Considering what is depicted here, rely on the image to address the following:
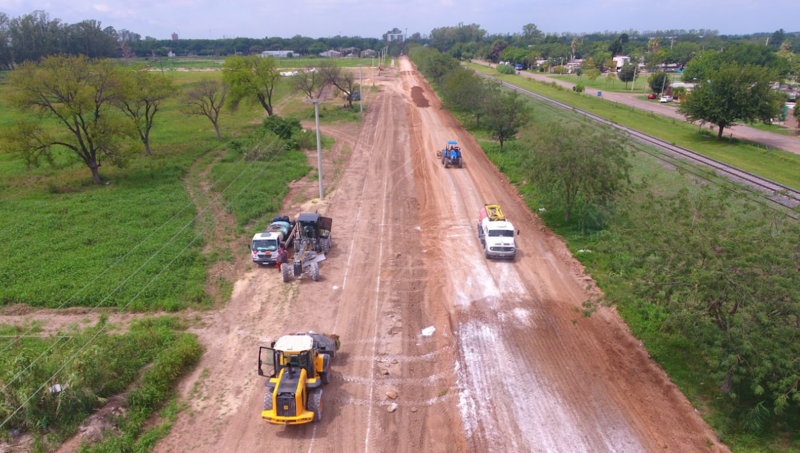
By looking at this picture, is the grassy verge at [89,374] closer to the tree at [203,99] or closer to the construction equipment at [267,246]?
the construction equipment at [267,246]

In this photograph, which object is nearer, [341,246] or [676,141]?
[341,246]

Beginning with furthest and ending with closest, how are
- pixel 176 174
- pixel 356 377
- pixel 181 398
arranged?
1. pixel 176 174
2. pixel 356 377
3. pixel 181 398

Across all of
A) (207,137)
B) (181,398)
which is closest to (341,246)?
(181,398)

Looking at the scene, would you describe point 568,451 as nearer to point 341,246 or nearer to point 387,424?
point 387,424

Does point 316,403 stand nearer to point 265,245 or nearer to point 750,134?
point 265,245

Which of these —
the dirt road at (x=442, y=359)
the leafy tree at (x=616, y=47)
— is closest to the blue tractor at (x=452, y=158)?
the dirt road at (x=442, y=359)

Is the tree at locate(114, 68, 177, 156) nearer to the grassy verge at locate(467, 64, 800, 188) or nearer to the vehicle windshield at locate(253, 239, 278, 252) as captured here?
the vehicle windshield at locate(253, 239, 278, 252)

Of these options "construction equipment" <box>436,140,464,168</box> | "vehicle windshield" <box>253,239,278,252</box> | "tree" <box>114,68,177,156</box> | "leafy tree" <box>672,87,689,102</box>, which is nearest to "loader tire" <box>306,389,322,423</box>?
"vehicle windshield" <box>253,239,278,252</box>
